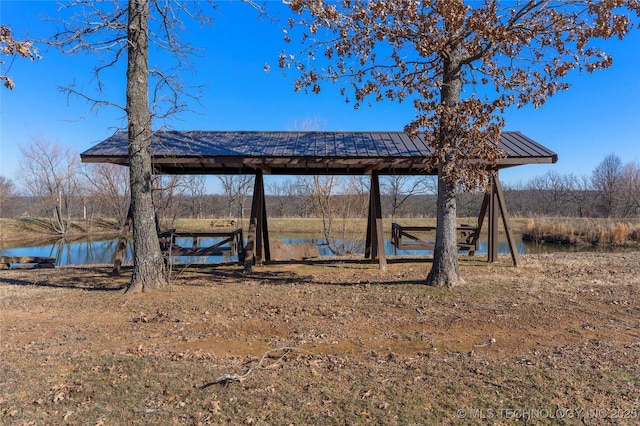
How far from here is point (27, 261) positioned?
1038 cm

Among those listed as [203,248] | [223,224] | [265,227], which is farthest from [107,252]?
[203,248]

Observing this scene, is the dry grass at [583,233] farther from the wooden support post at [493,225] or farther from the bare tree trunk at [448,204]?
the bare tree trunk at [448,204]

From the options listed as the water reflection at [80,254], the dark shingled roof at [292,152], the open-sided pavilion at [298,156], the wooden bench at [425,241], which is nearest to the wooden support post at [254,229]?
the open-sided pavilion at [298,156]

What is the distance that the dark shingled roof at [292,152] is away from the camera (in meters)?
7.88

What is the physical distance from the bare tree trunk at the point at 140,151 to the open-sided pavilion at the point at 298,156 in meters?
0.81

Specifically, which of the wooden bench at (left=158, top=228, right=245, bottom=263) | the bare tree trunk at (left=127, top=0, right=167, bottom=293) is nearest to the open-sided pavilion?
the wooden bench at (left=158, top=228, right=245, bottom=263)

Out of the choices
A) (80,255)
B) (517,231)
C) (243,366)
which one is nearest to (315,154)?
(243,366)

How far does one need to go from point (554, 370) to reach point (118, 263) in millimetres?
7804

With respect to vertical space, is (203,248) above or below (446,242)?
below

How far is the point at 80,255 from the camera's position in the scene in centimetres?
1833

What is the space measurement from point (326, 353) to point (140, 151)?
458 cm

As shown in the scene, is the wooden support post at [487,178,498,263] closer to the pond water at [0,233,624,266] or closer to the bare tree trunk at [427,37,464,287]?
the bare tree trunk at [427,37,464,287]

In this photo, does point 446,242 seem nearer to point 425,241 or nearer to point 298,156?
point 425,241

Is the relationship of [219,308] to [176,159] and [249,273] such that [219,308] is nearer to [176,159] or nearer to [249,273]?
[249,273]
